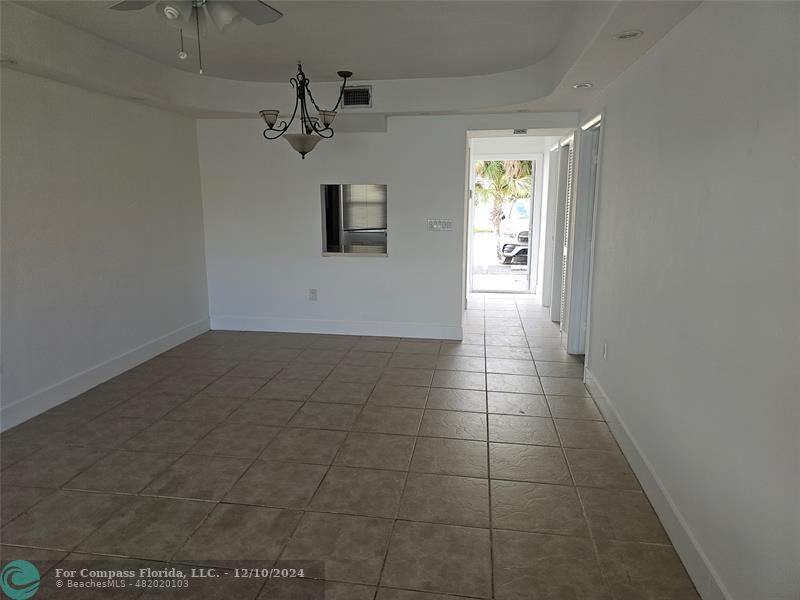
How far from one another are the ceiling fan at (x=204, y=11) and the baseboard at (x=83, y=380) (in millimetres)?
2644

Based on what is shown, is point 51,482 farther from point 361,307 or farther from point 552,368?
point 552,368

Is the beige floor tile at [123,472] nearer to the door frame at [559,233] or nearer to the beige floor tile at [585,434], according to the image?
the beige floor tile at [585,434]

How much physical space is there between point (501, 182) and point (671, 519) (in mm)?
11372

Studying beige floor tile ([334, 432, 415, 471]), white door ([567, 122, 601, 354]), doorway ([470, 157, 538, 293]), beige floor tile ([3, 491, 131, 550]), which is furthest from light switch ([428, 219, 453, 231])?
doorway ([470, 157, 538, 293])

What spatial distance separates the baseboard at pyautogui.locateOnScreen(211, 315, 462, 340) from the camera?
5.49 metres

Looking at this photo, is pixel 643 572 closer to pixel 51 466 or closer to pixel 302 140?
pixel 51 466

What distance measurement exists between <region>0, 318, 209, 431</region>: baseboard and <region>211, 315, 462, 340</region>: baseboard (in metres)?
0.54

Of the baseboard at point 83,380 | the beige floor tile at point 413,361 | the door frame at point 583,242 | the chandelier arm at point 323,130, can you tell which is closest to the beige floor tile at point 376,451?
the beige floor tile at point 413,361

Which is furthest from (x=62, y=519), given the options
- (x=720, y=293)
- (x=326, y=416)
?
(x=720, y=293)

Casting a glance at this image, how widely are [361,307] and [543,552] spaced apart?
3687mm

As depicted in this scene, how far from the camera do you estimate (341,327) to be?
5.65 metres

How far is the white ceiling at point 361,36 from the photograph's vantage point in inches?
118

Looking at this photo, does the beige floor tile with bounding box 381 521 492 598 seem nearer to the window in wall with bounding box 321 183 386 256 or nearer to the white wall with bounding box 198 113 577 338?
the white wall with bounding box 198 113 577 338

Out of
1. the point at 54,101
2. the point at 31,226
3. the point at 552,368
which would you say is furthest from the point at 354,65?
the point at 552,368
